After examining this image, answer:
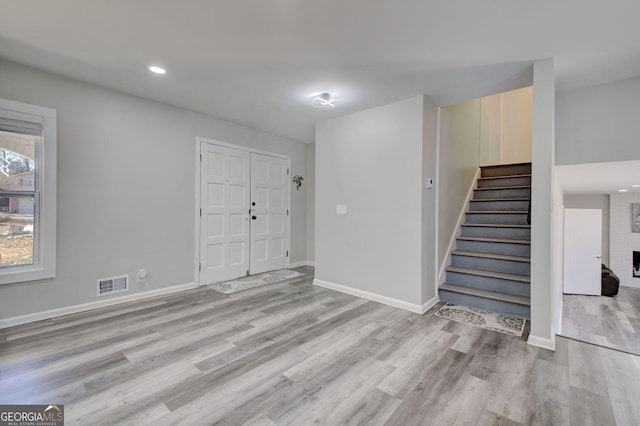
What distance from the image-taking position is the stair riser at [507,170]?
478 cm

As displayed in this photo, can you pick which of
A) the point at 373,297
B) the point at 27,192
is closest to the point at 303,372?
the point at 373,297

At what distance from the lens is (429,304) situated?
3.34 metres

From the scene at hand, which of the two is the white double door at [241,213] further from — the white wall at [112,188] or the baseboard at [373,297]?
the baseboard at [373,297]

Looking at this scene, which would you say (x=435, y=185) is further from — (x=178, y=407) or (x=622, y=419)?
(x=178, y=407)

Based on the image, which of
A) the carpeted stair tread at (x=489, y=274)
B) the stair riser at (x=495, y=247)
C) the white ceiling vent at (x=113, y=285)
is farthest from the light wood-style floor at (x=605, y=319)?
the white ceiling vent at (x=113, y=285)

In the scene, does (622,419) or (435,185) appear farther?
(435,185)

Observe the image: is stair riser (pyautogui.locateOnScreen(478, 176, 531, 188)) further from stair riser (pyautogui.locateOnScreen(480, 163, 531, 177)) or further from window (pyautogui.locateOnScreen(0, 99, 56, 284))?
window (pyautogui.locateOnScreen(0, 99, 56, 284))

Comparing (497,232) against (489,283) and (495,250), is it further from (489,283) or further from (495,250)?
(489,283)

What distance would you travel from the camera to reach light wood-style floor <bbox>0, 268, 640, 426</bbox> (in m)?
1.61

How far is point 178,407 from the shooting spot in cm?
163

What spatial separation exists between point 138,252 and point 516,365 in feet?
13.5

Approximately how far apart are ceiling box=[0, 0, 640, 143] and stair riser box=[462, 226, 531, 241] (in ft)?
6.14

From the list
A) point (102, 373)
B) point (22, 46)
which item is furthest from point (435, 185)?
point (22, 46)

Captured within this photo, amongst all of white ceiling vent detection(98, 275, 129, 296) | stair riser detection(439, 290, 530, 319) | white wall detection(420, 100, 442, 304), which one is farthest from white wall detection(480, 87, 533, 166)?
white ceiling vent detection(98, 275, 129, 296)
